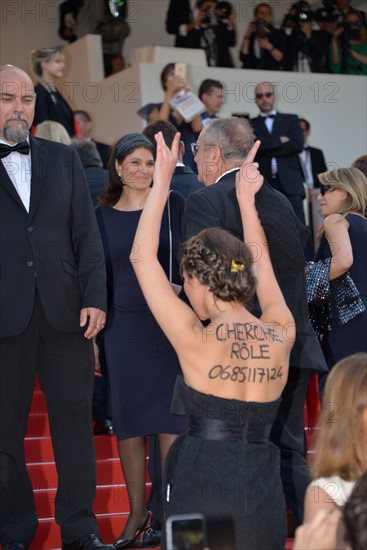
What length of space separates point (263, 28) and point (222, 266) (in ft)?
34.1

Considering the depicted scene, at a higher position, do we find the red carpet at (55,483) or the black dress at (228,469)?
the black dress at (228,469)

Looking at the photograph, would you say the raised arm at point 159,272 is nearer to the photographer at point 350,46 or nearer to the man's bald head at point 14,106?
the man's bald head at point 14,106

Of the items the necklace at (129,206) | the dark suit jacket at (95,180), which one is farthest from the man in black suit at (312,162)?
the necklace at (129,206)

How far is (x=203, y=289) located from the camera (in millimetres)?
2990

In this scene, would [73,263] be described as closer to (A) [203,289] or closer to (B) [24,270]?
(B) [24,270]

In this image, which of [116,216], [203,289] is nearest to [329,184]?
[116,216]

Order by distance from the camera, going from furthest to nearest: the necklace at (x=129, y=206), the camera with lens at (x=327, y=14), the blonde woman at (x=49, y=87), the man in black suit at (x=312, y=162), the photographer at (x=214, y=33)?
the camera with lens at (x=327, y=14), the photographer at (x=214, y=33), the man in black suit at (x=312, y=162), the blonde woman at (x=49, y=87), the necklace at (x=129, y=206)

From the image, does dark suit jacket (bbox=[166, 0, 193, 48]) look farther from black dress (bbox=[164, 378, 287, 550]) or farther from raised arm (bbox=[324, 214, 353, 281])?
black dress (bbox=[164, 378, 287, 550])

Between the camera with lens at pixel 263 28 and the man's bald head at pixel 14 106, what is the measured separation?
900 centimetres

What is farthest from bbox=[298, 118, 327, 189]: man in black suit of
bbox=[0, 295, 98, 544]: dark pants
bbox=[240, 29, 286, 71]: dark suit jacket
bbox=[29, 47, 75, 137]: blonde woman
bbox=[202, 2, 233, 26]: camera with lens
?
bbox=[0, 295, 98, 544]: dark pants

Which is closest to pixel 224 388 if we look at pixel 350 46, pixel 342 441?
pixel 342 441

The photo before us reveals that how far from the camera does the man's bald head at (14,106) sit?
4.15m

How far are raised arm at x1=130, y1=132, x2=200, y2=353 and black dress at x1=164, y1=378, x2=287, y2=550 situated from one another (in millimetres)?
204

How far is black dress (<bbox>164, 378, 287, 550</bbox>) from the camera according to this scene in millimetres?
2918
